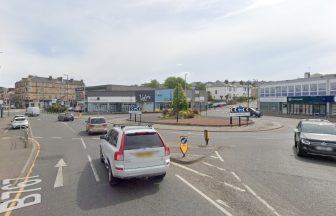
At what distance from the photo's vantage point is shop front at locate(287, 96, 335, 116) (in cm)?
4694

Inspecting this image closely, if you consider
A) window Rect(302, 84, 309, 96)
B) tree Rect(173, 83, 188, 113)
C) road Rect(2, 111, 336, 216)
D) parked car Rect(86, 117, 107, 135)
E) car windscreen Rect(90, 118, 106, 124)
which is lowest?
road Rect(2, 111, 336, 216)

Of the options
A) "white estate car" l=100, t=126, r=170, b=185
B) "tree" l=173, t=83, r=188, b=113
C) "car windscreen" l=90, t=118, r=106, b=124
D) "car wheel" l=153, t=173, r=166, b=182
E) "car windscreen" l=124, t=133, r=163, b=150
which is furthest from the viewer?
"tree" l=173, t=83, r=188, b=113

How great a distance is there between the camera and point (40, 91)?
4636 inches

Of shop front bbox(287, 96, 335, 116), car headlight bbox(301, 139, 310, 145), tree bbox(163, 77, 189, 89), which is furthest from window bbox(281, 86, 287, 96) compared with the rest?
tree bbox(163, 77, 189, 89)

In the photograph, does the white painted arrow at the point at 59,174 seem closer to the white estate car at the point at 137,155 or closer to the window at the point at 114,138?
the white estate car at the point at 137,155

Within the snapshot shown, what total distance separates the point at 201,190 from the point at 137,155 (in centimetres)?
216

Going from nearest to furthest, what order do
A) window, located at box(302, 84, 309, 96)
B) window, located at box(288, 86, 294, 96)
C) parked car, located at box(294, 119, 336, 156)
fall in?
parked car, located at box(294, 119, 336, 156) → window, located at box(302, 84, 309, 96) → window, located at box(288, 86, 294, 96)

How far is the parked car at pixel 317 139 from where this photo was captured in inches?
446

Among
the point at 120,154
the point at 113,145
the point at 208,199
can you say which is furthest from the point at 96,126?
the point at 208,199

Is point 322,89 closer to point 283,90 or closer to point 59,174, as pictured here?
point 283,90

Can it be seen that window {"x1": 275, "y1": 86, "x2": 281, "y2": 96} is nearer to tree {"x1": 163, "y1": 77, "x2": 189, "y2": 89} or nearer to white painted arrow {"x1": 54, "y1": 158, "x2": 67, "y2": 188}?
white painted arrow {"x1": 54, "y1": 158, "x2": 67, "y2": 188}

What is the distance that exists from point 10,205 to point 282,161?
10.3 meters

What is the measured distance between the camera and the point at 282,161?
37.5 ft

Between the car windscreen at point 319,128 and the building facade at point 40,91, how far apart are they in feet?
350
